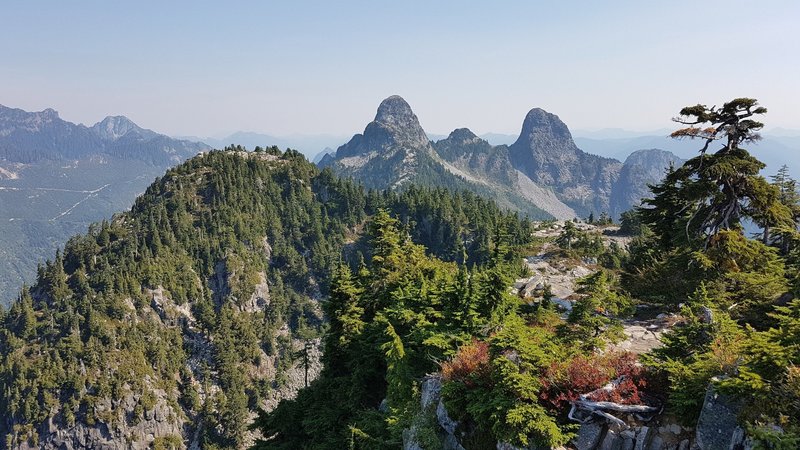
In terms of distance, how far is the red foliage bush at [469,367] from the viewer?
15828 mm

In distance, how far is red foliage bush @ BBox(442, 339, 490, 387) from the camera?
51.9 feet

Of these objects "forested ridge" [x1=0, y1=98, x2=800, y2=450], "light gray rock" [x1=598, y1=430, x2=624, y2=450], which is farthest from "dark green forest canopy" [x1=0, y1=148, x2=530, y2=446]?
"light gray rock" [x1=598, y1=430, x2=624, y2=450]

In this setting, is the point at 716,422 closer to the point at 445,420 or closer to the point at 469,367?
the point at 469,367

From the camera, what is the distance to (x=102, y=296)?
95.2 meters

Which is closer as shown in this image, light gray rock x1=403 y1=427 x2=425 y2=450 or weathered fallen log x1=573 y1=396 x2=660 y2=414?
weathered fallen log x1=573 y1=396 x2=660 y2=414

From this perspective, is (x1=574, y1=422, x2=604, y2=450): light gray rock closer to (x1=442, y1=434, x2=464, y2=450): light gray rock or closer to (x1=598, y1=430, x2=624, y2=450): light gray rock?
(x1=598, y1=430, x2=624, y2=450): light gray rock

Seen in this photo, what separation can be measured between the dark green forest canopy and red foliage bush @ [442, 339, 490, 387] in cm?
2123

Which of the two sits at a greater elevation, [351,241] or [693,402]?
[693,402]

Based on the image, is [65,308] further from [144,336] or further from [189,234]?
[189,234]

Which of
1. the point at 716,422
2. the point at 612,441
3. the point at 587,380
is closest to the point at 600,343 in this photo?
the point at 587,380

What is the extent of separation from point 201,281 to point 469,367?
385ft

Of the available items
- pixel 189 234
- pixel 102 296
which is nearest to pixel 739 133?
pixel 102 296

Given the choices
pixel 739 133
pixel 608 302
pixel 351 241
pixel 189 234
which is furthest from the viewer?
pixel 351 241

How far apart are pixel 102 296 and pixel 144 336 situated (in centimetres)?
1310
